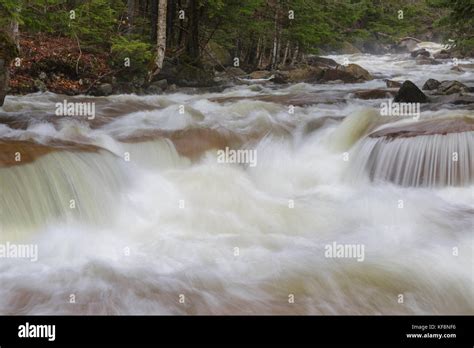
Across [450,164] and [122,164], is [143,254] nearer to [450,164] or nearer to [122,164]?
[122,164]

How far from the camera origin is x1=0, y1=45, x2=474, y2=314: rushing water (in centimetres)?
511

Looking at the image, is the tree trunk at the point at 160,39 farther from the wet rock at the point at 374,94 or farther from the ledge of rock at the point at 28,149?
the ledge of rock at the point at 28,149

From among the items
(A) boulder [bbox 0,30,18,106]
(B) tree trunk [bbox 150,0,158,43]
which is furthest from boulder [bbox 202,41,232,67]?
(A) boulder [bbox 0,30,18,106]

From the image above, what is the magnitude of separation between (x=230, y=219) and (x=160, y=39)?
909cm

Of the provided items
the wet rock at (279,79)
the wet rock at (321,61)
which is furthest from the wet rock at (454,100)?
the wet rock at (321,61)

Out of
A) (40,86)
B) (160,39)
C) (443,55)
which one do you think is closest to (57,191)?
(40,86)

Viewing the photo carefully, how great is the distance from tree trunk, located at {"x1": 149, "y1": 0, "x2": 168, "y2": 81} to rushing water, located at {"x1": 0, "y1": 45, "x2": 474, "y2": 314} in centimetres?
455

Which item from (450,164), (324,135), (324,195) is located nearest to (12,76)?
(324,135)

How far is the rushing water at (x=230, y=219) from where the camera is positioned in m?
5.11

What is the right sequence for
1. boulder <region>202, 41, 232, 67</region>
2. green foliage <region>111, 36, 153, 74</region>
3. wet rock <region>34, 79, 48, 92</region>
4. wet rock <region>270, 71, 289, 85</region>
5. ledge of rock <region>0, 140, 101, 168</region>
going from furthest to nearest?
boulder <region>202, 41, 232, 67</region> < wet rock <region>270, 71, 289, 85</region> < green foliage <region>111, 36, 153, 74</region> < wet rock <region>34, 79, 48, 92</region> < ledge of rock <region>0, 140, 101, 168</region>

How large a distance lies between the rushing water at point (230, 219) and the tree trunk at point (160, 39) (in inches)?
179

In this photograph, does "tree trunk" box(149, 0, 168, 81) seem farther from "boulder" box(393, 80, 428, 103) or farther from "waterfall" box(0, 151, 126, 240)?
"waterfall" box(0, 151, 126, 240)

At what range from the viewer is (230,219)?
7.17m

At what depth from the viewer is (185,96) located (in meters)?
14.2
